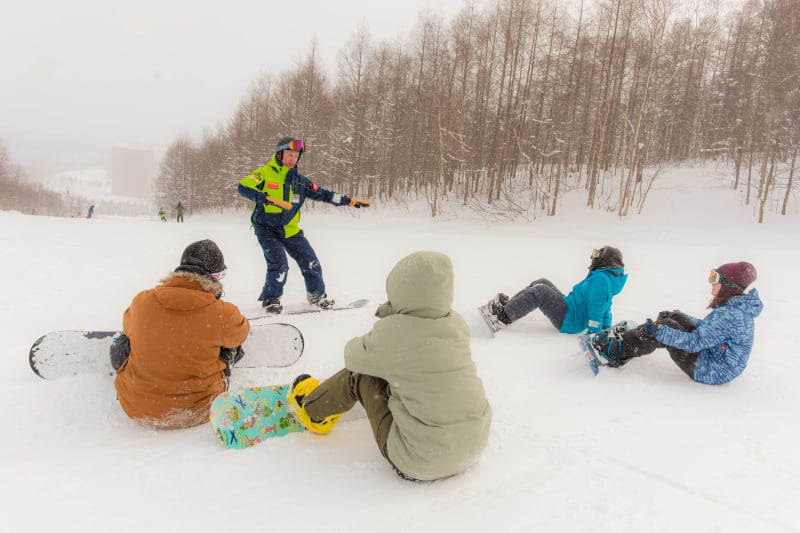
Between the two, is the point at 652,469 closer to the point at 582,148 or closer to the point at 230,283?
the point at 230,283

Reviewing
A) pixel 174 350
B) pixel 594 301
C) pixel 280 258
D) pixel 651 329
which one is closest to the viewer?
pixel 174 350

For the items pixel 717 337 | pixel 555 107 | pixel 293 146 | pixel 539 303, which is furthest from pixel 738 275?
pixel 555 107

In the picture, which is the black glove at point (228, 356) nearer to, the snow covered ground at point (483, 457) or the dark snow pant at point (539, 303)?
the snow covered ground at point (483, 457)

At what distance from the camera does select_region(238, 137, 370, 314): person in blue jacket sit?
163 inches

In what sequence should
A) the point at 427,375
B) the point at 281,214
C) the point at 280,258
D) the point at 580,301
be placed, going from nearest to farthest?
the point at 427,375 < the point at 580,301 < the point at 281,214 < the point at 280,258

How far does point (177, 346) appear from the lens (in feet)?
6.93

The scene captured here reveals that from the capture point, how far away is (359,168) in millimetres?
24766

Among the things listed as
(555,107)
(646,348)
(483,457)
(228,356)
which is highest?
(555,107)

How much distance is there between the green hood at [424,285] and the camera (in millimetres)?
1722

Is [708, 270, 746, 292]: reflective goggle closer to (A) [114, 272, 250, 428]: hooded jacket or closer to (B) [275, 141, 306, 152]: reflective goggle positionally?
(A) [114, 272, 250, 428]: hooded jacket

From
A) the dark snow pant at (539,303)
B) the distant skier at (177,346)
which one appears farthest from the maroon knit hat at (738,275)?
the distant skier at (177,346)

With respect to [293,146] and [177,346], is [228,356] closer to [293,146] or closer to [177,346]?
[177,346]

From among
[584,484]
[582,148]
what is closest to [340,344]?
[584,484]

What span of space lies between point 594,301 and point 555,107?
17.7 meters
